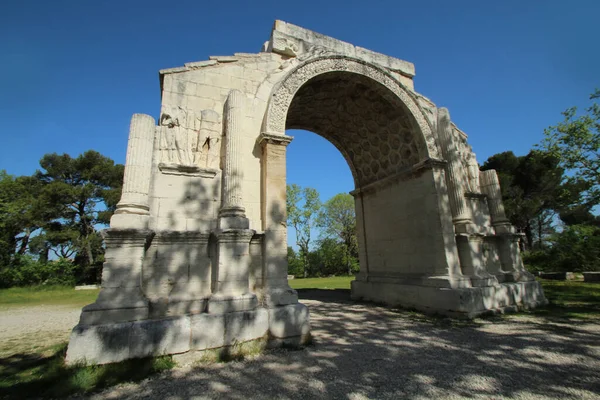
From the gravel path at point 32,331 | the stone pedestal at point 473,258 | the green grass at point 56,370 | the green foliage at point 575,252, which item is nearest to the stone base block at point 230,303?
the green grass at point 56,370

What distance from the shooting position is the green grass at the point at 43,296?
14072 millimetres

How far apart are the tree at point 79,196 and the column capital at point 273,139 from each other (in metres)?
27.5

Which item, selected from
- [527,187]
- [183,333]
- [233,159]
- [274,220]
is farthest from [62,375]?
[527,187]

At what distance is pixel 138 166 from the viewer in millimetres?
5402

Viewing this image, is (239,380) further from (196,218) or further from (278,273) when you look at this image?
(196,218)

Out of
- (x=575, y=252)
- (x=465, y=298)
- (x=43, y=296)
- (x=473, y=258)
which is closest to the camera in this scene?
(x=465, y=298)

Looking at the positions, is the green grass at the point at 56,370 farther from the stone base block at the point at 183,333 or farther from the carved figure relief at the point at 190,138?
the carved figure relief at the point at 190,138

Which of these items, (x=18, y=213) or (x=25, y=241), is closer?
(x=18, y=213)

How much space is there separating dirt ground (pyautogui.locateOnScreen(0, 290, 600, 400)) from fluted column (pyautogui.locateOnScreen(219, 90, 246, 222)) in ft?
8.81

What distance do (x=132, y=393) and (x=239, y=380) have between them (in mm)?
1296

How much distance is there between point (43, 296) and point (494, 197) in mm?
23203

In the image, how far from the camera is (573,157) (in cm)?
1134

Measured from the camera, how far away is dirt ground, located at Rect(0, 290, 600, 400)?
3.49 meters

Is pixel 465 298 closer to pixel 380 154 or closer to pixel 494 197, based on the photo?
pixel 494 197
